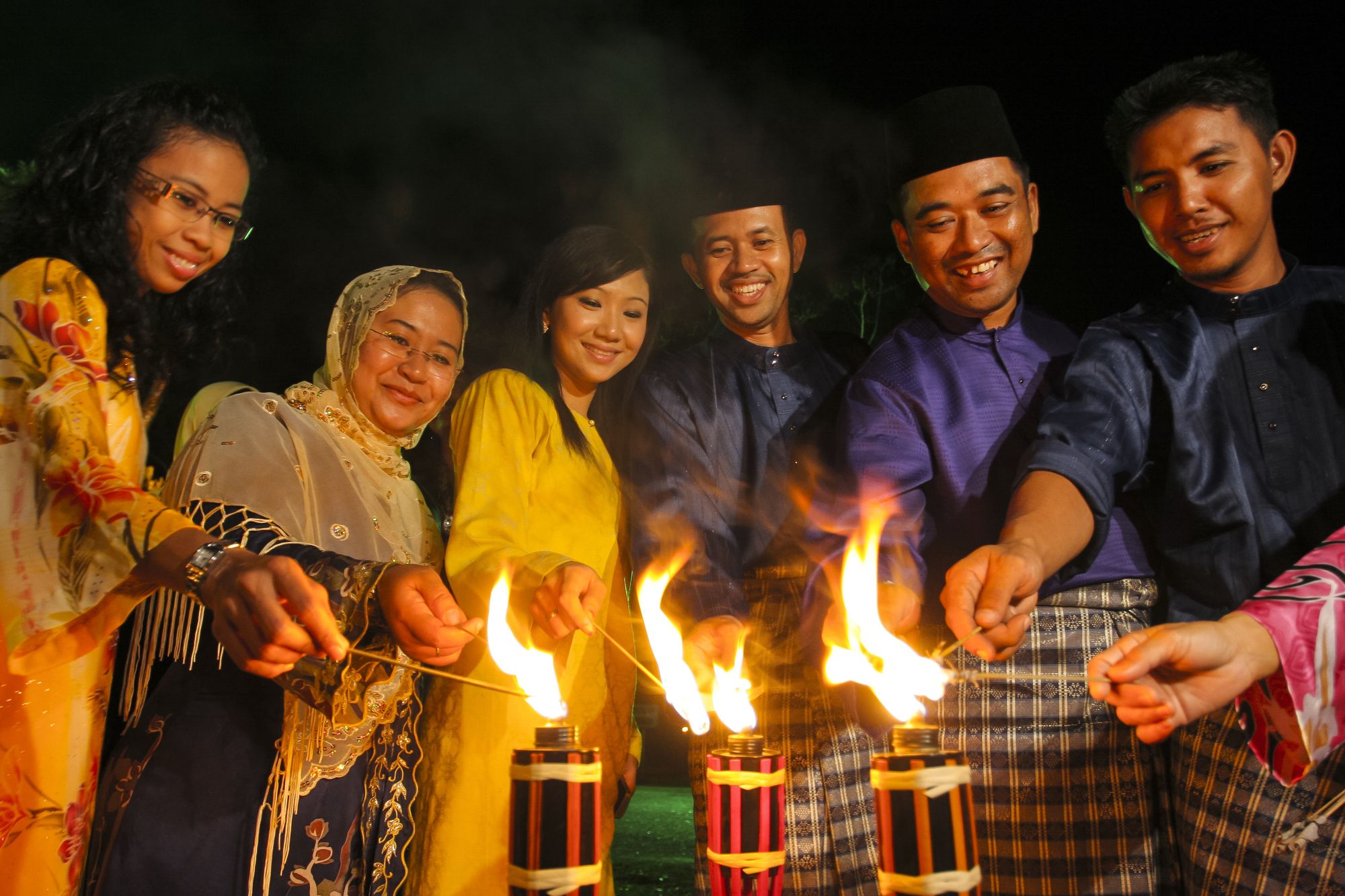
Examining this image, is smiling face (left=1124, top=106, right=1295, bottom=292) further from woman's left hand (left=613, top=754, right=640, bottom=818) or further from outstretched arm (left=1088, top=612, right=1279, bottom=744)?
woman's left hand (left=613, top=754, right=640, bottom=818)

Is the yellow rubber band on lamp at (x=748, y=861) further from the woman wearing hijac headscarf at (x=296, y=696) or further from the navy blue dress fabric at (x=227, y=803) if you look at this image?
the navy blue dress fabric at (x=227, y=803)

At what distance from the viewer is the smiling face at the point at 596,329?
10.9 ft

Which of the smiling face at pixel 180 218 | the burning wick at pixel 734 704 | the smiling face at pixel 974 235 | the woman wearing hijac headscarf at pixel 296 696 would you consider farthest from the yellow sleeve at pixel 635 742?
the smiling face at pixel 180 218

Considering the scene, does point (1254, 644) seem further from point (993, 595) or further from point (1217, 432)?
point (1217, 432)

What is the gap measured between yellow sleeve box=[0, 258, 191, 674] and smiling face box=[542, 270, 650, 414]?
153 cm

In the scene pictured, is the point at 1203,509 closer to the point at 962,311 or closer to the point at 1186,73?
the point at 962,311

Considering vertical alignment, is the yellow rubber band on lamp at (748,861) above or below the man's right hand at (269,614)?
below

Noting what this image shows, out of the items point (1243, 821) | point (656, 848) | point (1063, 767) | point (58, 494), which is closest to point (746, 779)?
point (1063, 767)

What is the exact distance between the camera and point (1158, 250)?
270 cm

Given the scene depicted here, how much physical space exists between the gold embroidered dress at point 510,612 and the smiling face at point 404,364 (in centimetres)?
16

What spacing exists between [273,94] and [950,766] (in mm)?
5463

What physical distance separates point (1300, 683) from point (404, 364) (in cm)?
268

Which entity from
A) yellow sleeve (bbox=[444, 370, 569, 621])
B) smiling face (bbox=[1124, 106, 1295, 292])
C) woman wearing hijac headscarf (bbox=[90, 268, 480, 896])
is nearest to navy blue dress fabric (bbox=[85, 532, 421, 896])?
woman wearing hijac headscarf (bbox=[90, 268, 480, 896])

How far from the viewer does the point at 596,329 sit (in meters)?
3.32
